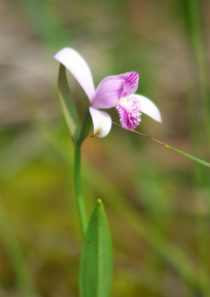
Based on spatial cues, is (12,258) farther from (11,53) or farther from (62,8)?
(62,8)

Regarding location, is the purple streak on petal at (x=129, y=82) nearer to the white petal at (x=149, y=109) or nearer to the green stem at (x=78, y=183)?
the white petal at (x=149, y=109)

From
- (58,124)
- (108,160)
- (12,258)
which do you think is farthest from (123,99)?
(58,124)

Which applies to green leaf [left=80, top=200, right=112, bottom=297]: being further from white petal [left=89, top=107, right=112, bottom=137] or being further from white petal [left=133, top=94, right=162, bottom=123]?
white petal [left=133, top=94, right=162, bottom=123]

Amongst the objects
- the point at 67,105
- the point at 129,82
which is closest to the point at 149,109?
the point at 129,82

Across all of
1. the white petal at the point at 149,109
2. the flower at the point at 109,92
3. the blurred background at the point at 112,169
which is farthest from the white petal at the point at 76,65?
the blurred background at the point at 112,169

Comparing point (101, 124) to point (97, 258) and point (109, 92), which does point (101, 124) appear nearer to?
point (109, 92)
